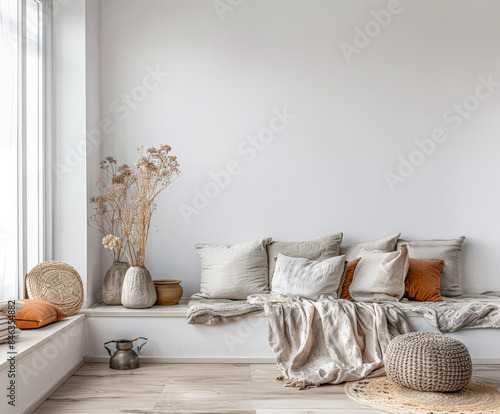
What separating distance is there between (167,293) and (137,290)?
0.27m

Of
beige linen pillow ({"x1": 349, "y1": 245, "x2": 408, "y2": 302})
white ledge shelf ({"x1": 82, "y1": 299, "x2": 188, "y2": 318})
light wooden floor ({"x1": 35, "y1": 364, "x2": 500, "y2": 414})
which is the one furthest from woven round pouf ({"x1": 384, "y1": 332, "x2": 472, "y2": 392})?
white ledge shelf ({"x1": 82, "y1": 299, "x2": 188, "y2": 318})

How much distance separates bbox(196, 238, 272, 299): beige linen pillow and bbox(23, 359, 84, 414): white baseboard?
3.67 feet

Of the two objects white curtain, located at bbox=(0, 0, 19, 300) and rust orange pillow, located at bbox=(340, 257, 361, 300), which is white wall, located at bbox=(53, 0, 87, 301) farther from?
rust orange pillow, located at bbox=(340, 257, 361, 300)

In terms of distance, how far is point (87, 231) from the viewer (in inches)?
162

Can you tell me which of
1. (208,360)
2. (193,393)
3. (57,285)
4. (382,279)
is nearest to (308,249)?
(382,279)

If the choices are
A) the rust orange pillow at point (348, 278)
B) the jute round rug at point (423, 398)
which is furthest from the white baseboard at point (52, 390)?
the rust orange pillow at point (348, 278)

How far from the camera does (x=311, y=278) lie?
400 centimetres

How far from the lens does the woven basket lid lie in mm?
3637

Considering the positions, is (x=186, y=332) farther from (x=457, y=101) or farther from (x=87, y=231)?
(x=457, y=101)

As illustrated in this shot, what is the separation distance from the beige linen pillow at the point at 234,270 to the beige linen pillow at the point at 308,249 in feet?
Answer: 0.22

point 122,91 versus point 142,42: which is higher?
point 142,42

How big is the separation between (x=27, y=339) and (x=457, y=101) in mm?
3913

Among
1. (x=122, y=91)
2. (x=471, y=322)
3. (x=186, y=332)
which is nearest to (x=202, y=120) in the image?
(x=122, y=91)

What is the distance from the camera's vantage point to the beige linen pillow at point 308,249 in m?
4.40
